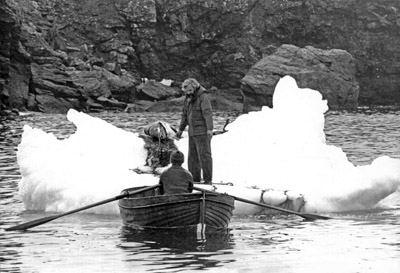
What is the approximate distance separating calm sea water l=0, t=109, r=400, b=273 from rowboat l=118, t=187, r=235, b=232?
1.02ft

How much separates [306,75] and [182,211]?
115 meters

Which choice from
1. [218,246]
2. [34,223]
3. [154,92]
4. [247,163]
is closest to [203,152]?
[247,163]

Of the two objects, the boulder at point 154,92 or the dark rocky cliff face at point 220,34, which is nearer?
the boulder at point 154,92

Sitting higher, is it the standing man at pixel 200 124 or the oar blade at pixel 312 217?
the standing man at pixel 200 124

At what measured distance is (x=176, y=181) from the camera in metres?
23.5

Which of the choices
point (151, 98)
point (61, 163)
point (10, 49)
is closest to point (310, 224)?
point (61, 163)

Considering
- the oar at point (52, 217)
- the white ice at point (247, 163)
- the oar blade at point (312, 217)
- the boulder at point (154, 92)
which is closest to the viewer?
the oar at point (52, 217)

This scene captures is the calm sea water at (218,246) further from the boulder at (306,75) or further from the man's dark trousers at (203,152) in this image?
the boulder at (306,75)

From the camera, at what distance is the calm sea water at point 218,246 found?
1934 cm

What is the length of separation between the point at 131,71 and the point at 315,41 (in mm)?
34399

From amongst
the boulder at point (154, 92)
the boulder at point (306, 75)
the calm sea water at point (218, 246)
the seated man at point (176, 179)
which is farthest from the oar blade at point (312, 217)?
the boulder at point (154, 92)

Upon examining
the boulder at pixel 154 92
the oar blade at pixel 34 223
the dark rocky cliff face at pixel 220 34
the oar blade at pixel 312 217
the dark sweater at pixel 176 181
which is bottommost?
the oar blade at pixel 34 223

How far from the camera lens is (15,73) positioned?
4407 inches

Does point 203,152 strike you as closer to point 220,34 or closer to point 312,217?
point 312,217
